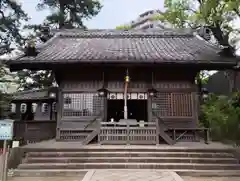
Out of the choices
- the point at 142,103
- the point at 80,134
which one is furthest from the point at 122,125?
the point at 142,103

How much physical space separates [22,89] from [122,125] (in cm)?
1454

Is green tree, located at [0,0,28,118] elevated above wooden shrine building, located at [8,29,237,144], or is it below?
above

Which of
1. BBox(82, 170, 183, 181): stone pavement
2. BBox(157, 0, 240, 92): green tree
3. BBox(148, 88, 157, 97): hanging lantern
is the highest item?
BBox(157, 0, 240, 92): green tree

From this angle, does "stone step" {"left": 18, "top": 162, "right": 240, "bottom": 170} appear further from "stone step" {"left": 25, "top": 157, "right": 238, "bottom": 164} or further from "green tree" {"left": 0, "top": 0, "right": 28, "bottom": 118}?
"green tree" {"left": 0, "top": 0, "right": 28, "bottom": 118}

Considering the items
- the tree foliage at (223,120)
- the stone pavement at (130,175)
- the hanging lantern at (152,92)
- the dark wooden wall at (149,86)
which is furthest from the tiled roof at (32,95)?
the stone pavement at (130,175)

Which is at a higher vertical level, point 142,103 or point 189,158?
point 142,103

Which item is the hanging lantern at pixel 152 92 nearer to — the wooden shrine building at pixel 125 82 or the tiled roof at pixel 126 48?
the wooden shrine building at pixel 125 82

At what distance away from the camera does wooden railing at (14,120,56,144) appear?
12.2m

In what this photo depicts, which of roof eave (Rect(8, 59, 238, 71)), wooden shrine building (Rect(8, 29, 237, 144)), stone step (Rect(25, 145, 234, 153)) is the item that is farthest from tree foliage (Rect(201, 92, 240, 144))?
stone step (Rect(25, 145, 234, 153))

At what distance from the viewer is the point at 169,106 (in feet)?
39.2

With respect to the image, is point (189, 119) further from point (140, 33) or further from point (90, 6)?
point (90, 6)

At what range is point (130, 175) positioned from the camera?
23.1 ft

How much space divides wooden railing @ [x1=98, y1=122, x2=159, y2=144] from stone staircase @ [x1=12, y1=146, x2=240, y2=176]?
0.83 m

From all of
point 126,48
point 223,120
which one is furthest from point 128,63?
point 223,120
